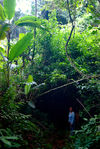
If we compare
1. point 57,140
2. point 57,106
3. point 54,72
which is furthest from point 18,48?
point 57,106

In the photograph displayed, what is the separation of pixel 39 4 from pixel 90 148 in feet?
21.4

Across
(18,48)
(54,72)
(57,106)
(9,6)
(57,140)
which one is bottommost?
(57,140)

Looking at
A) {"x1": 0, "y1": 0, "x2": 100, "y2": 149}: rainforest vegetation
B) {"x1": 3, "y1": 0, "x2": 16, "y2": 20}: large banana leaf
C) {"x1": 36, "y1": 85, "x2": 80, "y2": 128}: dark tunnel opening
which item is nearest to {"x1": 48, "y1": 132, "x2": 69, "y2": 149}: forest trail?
{"x1": 0, "y1": 0, "x2": 100, "y2": 149}: rainforest vegetation

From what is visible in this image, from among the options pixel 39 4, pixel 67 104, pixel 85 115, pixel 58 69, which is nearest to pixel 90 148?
pixel 85 115

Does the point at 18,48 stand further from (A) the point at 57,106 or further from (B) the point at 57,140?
(A) the point at 57,106

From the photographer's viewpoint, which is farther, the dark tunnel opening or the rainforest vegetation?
the dark tunnel opening

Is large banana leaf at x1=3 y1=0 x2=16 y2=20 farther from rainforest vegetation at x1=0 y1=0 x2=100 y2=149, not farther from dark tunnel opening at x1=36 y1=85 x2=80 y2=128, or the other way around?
dark tunnel opening at x1=36 y1=85 x2=80 y2=128

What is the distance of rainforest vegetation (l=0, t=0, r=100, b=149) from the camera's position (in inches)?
148

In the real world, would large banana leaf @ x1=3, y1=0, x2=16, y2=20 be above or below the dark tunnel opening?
above

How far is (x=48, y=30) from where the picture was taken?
18.5ft

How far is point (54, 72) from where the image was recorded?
5145mm

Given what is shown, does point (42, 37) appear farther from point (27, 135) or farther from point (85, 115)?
point (27, 135)

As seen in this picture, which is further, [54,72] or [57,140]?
Result: [57,140]

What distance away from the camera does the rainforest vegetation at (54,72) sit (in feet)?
12.4
